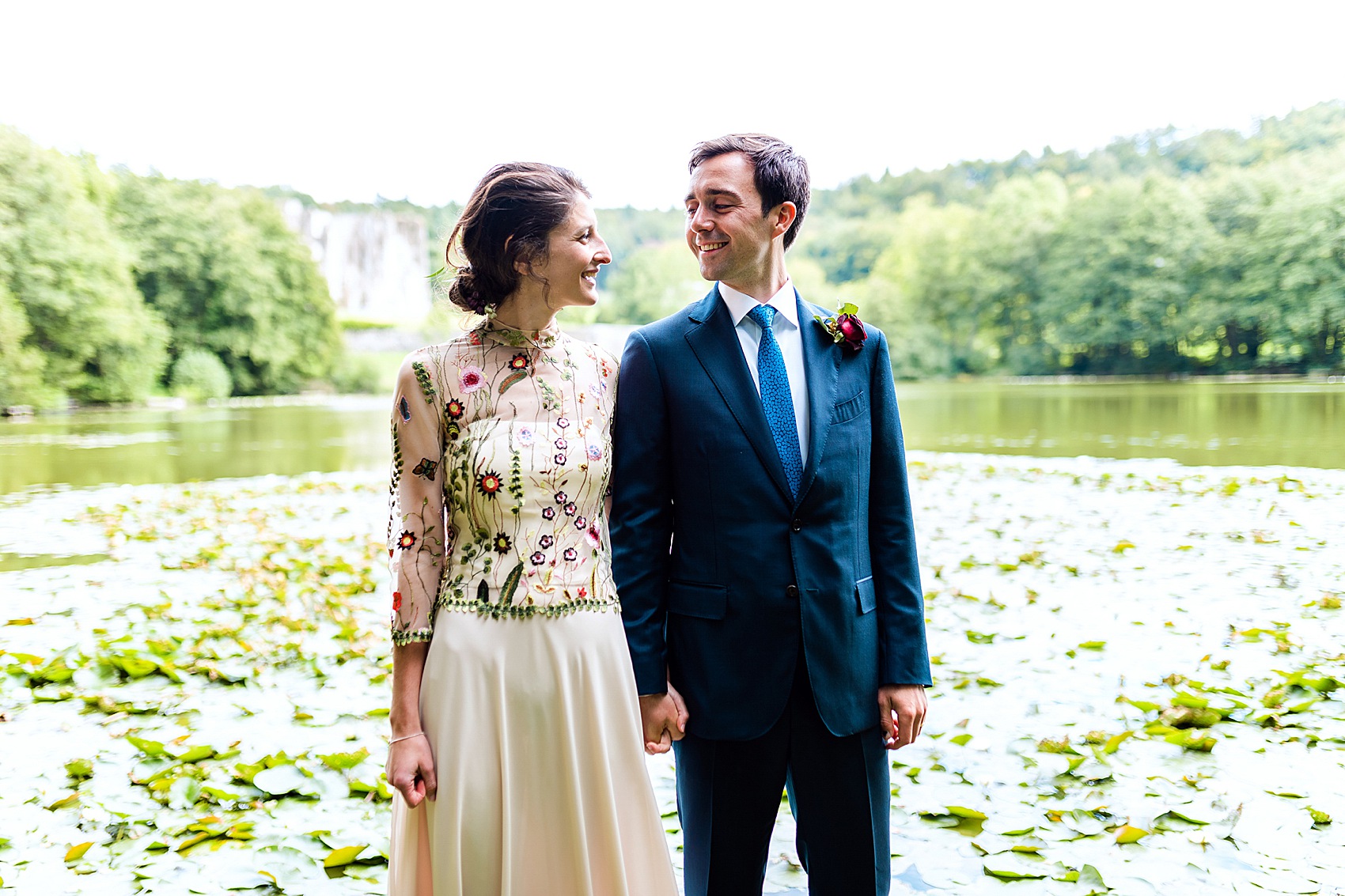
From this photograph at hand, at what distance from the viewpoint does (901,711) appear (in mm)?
1835

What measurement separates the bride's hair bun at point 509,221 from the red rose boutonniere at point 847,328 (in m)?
0.58

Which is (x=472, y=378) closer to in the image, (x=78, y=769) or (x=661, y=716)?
(x=661, y=716)

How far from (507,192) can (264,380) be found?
39190 millimetres

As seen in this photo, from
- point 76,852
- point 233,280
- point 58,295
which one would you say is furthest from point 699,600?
point 233,280

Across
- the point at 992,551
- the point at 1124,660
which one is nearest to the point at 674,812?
the point at 1124,660

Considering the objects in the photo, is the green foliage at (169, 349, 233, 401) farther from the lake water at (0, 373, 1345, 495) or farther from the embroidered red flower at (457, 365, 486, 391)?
the embroidered red flower at (457, 365, 486, 391)

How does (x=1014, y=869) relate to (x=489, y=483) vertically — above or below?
A: below

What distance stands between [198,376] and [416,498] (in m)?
34.9

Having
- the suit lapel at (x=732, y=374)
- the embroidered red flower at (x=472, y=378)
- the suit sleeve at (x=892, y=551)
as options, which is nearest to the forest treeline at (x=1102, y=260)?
the suit sleeve at (x=892, y=551)

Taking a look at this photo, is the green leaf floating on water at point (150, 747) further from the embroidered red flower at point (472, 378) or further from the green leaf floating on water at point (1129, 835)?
the green leaf floating on water at point (1129, 835)

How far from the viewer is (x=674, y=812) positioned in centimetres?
299

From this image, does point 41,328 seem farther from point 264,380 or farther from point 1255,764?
point 1255,764

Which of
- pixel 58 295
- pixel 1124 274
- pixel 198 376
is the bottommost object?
pixel 198 376

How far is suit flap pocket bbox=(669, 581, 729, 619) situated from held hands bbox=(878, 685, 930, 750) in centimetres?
39
